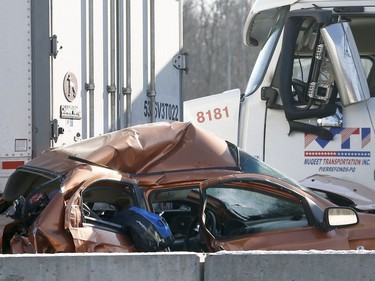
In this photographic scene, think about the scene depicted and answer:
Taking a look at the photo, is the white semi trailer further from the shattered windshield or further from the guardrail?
the guardrail

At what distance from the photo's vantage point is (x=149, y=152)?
6164 mm

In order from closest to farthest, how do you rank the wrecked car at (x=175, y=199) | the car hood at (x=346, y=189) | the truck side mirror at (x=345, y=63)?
the wrecked car at (x=175, y=199)
the car hood at (x=346, y=189)
the truck side mirror at (x=345, y=63)

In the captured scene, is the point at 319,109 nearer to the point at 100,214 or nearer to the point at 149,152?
the point at 149,152

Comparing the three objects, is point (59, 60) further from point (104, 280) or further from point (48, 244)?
point (104, 280)

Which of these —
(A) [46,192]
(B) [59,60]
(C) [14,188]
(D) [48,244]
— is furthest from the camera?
(B) [59,60]

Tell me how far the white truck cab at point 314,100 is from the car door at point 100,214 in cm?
210

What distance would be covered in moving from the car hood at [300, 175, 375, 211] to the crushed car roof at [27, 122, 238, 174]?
1.11 metres

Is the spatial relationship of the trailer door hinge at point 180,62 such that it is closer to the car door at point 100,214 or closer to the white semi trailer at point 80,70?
the white semi trailer at point 80,70

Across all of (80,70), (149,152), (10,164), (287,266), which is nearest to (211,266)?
(287,266)

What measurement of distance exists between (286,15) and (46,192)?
308 cm

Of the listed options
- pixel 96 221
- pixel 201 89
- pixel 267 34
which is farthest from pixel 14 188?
pixel 201 89

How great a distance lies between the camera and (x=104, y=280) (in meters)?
4.65

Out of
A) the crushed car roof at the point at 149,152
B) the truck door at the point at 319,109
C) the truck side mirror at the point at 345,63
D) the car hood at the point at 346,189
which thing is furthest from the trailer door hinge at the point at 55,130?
the truck side mirror at the point at 345,63

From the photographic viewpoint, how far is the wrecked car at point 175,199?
5.60 metres
